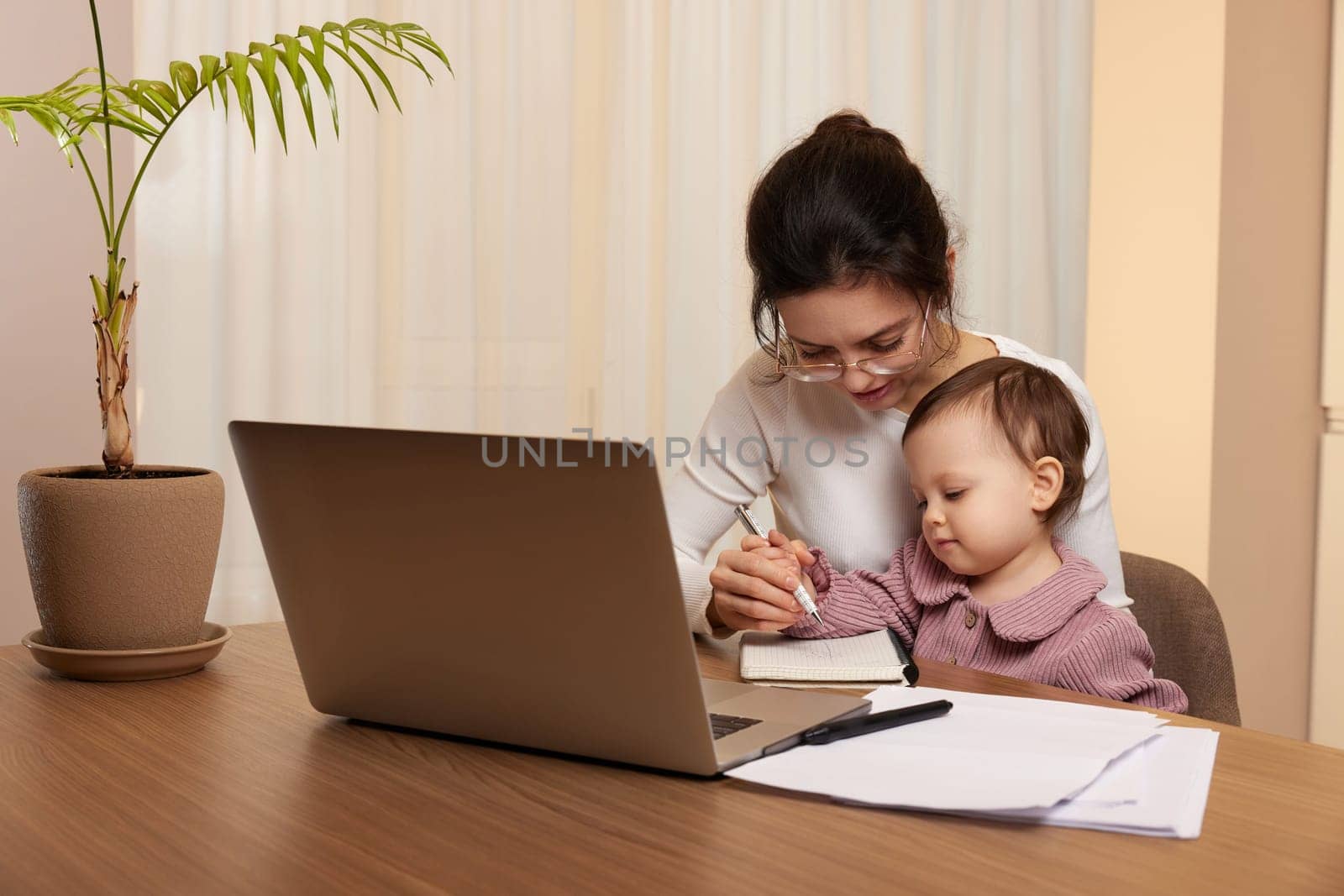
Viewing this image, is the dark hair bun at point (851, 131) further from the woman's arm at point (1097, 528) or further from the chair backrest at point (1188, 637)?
the chair backrest at point (1188, 637)

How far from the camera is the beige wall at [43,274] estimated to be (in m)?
2.05

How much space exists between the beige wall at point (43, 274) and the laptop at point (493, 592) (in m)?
1.38

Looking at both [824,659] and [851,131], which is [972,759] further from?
[851,131]

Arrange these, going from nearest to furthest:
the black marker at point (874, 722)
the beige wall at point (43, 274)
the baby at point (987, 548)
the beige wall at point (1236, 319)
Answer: the black marker at point (874, 722) → the baby at point (987, 548) → the beige wall at point (43, 274) → the beige wall at point (1236, 319)

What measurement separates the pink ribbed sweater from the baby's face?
49mm

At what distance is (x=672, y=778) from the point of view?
2.65 ft

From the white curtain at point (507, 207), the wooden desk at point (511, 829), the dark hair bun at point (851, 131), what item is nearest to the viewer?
the wooden desk at point (511, 829)

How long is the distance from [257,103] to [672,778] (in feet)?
5.97

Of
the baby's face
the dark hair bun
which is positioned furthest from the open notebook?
the dark hair bun

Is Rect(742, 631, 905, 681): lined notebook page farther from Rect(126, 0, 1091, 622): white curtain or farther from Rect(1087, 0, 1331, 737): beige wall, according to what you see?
Rect(1087, 0, 1331, 737): beige wall

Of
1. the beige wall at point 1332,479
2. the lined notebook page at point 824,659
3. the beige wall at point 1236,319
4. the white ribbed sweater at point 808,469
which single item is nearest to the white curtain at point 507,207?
the beige wall at point 1236,319

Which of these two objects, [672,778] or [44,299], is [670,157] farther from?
[672,778]

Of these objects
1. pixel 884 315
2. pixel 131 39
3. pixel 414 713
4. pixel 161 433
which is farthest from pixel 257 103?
pixel 414 713

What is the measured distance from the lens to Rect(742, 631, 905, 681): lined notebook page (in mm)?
1083
